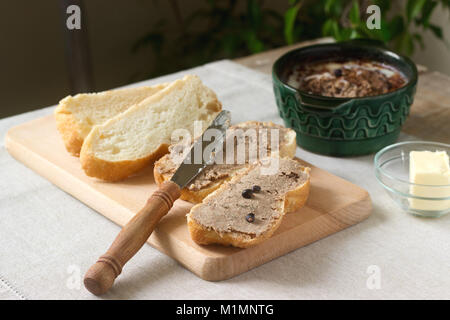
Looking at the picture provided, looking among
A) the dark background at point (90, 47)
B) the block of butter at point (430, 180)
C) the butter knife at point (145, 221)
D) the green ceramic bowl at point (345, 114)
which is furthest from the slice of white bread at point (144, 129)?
the dark background at point (90, 47)

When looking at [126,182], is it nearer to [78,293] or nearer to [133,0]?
[78,293]

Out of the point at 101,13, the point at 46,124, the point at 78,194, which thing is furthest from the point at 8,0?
the point at 78,194

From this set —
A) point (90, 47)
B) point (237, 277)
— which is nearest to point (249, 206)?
point (237, 277)

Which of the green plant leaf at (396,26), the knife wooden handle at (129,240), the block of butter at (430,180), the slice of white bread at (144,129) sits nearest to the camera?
the knife wooden handle at (129,240)

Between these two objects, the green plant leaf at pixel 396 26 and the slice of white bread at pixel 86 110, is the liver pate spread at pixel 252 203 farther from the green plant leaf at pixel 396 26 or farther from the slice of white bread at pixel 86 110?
the green plant leaf at pixel 396 26

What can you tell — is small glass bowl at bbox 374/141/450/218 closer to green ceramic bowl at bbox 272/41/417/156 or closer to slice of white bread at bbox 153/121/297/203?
green ceramic bowl at bbox 272/41/417/156
